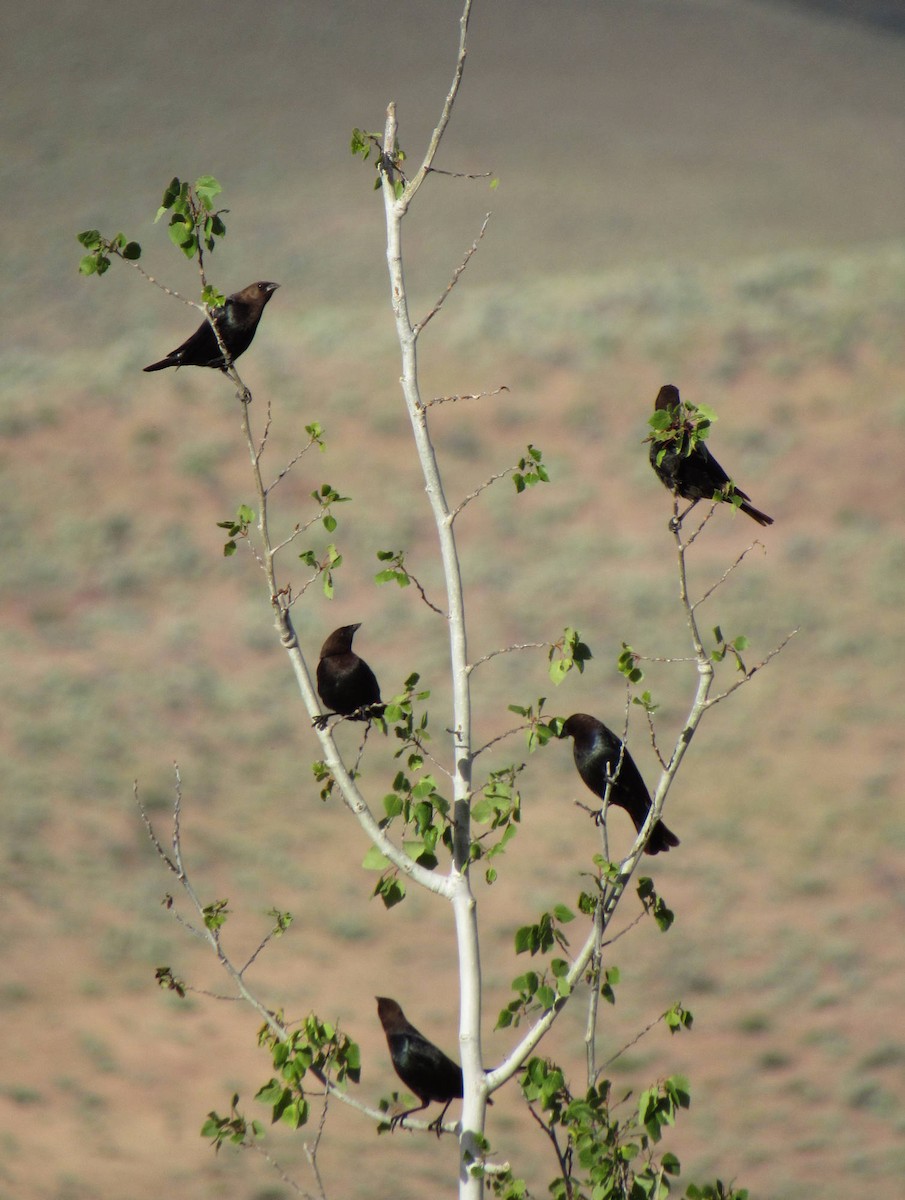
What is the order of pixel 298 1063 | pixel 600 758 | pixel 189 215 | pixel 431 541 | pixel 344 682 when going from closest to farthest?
pixel 298 1063 → pixel 189 215 → pixel 600 758 → pixel 344 682 → pixel 431 541

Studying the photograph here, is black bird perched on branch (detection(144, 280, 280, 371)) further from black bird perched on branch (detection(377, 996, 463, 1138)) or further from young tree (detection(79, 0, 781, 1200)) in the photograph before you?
black bird perched on branch (detection(377, 996, 463, 1138))

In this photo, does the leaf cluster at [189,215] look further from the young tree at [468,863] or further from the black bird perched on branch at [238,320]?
the black bird perched on branch at [238,320]

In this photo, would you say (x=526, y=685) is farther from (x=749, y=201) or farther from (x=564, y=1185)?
(x=749, y=201)

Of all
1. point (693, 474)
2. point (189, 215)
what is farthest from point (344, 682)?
point (189, 215)

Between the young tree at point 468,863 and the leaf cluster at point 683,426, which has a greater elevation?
the leaf cluster at point 683,426

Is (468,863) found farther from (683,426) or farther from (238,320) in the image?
(238,320)

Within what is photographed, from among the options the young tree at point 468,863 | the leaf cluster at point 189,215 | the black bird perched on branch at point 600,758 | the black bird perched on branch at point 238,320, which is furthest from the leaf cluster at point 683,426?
the black bird perched on branch at point 238,320

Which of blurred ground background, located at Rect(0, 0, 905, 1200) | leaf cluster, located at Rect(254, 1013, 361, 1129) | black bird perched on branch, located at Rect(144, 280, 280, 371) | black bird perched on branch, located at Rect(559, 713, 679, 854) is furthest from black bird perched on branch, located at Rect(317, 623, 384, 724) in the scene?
blurred ground background, located at Rect(0, 0, 905, 1200)

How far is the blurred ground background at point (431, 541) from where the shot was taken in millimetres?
9250

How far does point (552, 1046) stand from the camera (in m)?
9.39

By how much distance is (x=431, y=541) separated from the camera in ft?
50.0

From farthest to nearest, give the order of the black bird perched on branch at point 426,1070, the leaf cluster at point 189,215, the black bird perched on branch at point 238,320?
the black bird perched on branch at point 426,1070 < the black bird perched on branch at point 238,320 < the leaf cluster at point 189,215

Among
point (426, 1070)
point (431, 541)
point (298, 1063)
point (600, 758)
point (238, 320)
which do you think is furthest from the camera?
point (431, 541)

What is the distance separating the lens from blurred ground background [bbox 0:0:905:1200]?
925 cm
